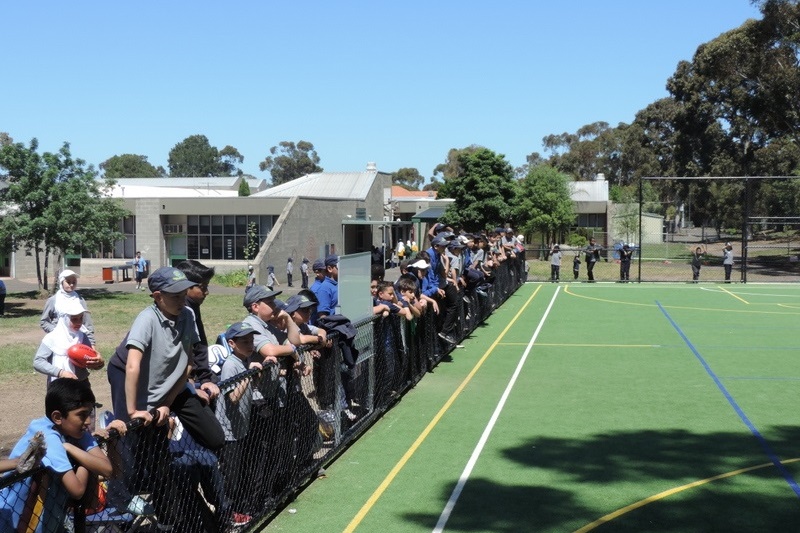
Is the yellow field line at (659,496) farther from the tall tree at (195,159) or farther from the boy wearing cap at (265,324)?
the tall tree at (195,159)

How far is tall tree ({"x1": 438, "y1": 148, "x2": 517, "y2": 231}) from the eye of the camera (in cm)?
5981

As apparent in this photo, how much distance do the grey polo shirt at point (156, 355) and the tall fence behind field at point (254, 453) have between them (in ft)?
0.84

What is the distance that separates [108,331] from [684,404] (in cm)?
1713

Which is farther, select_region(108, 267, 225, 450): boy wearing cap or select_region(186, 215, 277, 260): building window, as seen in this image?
select_region(186, 215, 277, 260): building window

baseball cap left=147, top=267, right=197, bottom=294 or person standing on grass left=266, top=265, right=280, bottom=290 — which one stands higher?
baseball cap left=147, top=267, right=197, bottom=294

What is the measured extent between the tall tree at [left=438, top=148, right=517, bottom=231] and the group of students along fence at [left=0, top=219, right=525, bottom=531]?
50.2 m

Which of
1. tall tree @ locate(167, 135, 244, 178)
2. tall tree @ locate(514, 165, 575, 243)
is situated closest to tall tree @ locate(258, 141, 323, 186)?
tall tree @ locate(167, 135, 244, 178)

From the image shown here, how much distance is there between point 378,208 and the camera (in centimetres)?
6238

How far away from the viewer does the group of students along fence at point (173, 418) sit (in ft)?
14.8

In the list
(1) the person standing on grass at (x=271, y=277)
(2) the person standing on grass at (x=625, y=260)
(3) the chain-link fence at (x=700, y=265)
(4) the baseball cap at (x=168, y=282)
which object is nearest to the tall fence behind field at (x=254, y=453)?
(4) the baseball cap at (x=168, y=282)

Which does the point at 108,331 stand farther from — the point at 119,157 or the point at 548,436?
the point at 119,157

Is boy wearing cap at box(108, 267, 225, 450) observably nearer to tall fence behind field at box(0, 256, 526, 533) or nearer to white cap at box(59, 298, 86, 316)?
tall fence behind field at box(0, 256, 526, 533)

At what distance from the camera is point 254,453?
7.06 m

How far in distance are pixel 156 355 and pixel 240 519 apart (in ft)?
5.41
